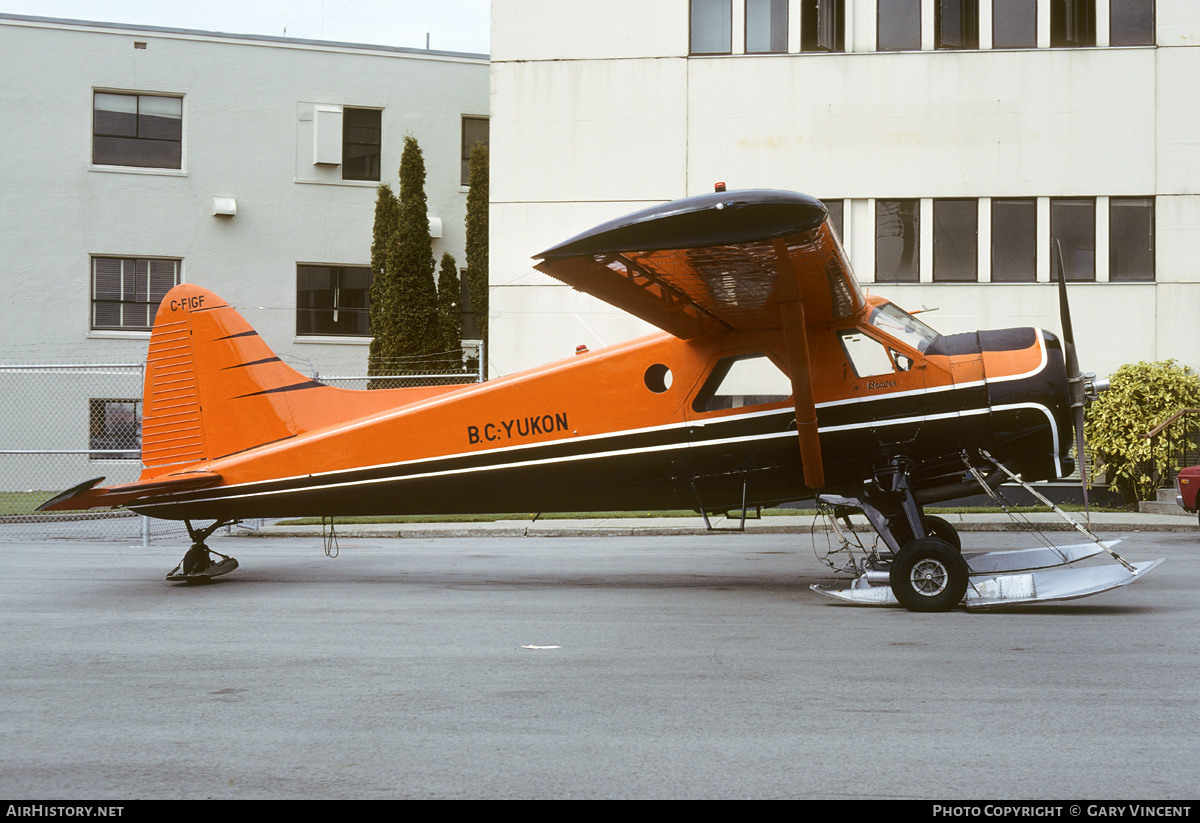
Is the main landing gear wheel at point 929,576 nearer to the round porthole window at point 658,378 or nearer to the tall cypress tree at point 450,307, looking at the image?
the round porthole window at point 658,378

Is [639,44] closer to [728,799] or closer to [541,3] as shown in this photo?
[541,3]

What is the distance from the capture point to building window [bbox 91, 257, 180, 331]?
25906mm

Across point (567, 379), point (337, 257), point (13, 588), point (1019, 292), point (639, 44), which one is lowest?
point (13, 588)

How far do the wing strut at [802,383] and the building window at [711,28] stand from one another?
12.9m

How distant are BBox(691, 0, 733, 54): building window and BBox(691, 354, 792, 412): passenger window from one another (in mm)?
12835

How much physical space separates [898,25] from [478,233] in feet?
37.3

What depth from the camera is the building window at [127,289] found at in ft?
85.0

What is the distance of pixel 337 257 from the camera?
27016 mm

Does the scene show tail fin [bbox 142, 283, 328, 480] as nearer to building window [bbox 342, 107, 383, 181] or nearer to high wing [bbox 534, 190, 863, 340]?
high wing [bbox 534, 190, 863, 340]

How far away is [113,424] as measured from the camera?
2447cm

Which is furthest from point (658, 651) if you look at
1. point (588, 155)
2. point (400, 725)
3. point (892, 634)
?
point (588, 155)

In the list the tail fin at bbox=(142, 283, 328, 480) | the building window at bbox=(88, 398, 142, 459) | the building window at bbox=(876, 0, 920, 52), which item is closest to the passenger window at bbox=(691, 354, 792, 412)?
the tail fin at bbox=(142, 283, 328, 480)

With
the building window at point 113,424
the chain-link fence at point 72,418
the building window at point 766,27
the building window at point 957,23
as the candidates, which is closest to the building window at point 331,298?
the chain-link fence at point 72,418
